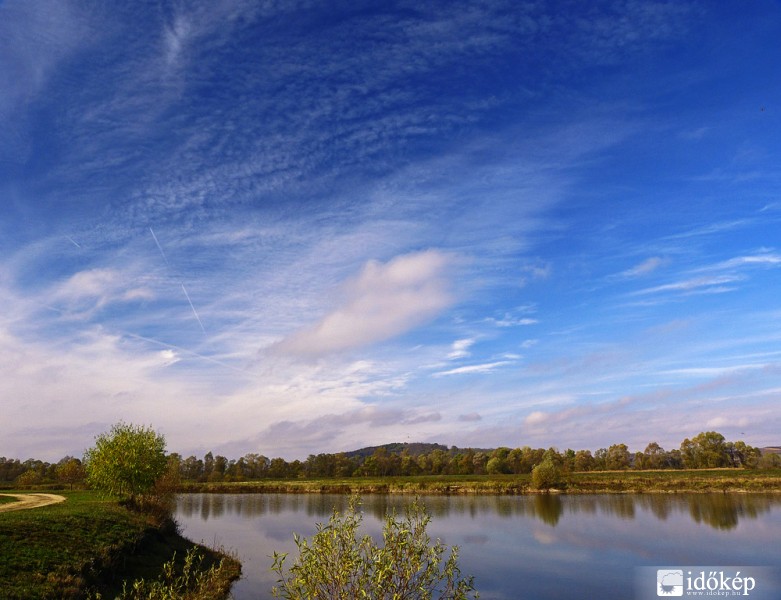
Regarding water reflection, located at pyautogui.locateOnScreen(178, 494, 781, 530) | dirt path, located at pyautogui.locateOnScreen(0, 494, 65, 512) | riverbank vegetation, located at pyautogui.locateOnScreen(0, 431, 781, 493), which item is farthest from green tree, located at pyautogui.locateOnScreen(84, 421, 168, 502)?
riverbank vegetation, located at pyautogui.locateOnScreen(0, 431, 781, 493)

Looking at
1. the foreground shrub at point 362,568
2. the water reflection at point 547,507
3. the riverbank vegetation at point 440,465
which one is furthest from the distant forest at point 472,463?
the foreground shrub at point 362,568

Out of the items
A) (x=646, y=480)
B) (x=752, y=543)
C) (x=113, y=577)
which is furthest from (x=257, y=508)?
(x=646, y=480)

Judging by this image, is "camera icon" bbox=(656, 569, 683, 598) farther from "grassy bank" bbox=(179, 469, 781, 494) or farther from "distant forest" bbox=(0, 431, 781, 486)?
"distant forest" bbox=(0, 431, 781, 486)

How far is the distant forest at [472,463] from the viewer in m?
155

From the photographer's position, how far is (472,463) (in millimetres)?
180000

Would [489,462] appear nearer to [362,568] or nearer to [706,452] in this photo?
[706,452]

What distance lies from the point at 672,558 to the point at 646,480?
75308mm

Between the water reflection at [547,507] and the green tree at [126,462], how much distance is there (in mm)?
28268

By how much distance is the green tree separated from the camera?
45.8m

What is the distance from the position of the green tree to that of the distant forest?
10581 centimetres

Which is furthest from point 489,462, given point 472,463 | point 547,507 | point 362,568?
point 362,568

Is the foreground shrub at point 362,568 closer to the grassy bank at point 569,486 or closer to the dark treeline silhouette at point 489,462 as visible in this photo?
the grassy bank at point 569,486

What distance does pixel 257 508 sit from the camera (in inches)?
3479

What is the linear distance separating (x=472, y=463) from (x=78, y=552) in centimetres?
16550
